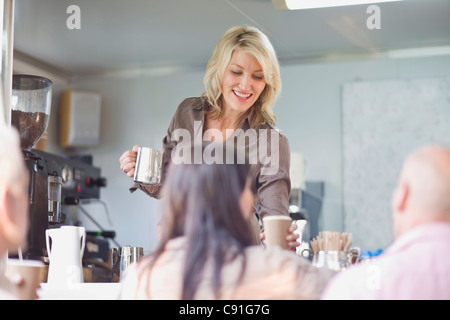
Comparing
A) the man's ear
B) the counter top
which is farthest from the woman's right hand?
the man's ear

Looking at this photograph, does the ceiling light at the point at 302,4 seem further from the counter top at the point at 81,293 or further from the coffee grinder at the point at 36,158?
the counter top at the point at 81,293

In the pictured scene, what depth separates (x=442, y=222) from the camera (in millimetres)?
1364

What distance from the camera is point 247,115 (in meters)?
2.00

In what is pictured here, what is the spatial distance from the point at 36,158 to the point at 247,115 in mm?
754

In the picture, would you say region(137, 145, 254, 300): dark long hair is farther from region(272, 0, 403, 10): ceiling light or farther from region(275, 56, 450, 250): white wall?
region(272, 0, 403, 10): ceiling light

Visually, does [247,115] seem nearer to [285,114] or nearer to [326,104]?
[285,114]

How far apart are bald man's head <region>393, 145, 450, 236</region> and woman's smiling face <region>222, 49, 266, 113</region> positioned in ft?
2.08

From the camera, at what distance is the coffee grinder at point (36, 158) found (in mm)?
2195

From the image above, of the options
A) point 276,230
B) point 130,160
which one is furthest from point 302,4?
point 276,230

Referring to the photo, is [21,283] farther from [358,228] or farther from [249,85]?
[358,228]

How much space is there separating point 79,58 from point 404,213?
1.70 meters

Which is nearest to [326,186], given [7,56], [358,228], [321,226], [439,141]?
[321,226]

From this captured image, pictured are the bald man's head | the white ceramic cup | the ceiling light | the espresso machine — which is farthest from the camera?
the ceiling light

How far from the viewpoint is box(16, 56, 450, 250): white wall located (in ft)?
7.34
